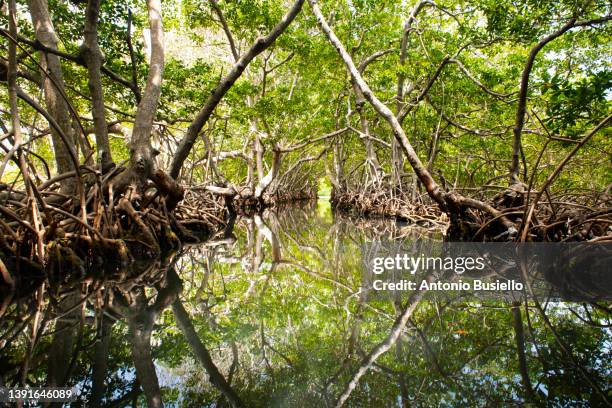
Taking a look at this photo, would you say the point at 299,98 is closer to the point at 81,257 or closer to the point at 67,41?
the point at 67,41

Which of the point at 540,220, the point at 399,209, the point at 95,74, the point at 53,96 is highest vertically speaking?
the point at 399,209

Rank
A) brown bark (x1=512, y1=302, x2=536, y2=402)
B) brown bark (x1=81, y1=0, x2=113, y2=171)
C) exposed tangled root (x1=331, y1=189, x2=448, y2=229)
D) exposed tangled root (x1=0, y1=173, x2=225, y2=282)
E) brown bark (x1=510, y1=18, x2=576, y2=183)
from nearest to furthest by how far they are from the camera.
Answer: brown bark (x1=512, y1=302, x2=536, y2=402) < exposed tangled root (x1=0, y1=173, x2=225, y2=282) < brown bark (x1=510, y1=18, x2=576, y2=183) < brown bark (x1=81, y1=0, x2=113, y2=171) < exposed tangled root (x1=331, y1=189, x2=448, y2=229)

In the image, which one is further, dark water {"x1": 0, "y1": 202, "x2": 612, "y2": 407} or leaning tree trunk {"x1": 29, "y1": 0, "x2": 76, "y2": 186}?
leaning tree trunk {"x1": 29, "y1": 0, "x2": 76, "y2": 186}

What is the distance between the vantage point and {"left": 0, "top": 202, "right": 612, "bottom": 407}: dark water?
124cm

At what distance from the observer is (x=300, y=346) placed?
66.8 inches

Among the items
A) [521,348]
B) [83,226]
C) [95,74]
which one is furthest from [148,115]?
[521,348]

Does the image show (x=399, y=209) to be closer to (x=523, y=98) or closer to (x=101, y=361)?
(x=523, y=98)

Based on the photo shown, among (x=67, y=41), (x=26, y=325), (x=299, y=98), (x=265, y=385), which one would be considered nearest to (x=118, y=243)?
(x=26, y=325)

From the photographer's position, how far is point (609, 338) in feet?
5.35

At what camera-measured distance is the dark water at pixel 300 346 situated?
1242mm

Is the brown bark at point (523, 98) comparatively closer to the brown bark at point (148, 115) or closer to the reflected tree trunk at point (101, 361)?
the brown bark at point (148, 115)

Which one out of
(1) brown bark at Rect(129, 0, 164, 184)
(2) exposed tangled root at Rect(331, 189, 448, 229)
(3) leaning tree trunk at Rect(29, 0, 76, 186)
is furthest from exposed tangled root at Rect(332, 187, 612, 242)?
(3) leaning tree trunk at Rect(29, 0, 76, 186)

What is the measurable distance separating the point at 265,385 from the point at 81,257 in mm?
2506

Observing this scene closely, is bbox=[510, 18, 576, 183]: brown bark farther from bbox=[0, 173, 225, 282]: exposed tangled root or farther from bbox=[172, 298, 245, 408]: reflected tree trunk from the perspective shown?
bbox=[0, 173, 225, 282]: exposed tangled root
